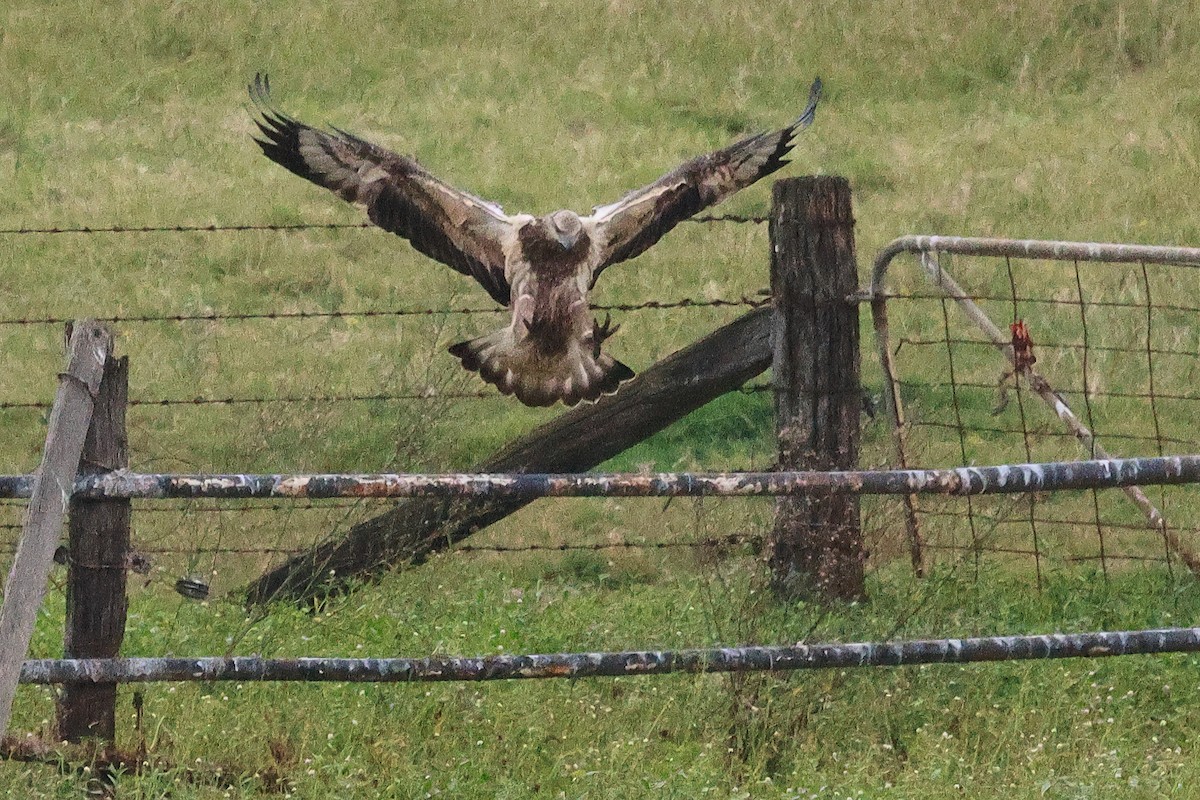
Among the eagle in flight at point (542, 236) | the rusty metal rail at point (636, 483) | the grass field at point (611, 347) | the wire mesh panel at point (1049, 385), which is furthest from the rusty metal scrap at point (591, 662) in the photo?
the eagle in flight at point (542, 236)

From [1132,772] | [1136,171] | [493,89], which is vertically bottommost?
[1132,772]

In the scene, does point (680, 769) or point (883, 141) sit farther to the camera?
point (883, 141)

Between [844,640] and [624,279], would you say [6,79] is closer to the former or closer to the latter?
[624,279]

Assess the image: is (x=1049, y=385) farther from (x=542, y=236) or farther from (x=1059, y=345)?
(x=1059, y=345)

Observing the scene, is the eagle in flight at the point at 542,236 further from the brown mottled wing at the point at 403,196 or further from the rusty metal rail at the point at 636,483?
the rusty metal rail at the point at 636,483

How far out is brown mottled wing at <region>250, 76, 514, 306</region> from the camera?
5723 millimetres

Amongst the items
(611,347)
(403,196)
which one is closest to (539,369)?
(403,196)

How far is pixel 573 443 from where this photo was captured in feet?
17.9

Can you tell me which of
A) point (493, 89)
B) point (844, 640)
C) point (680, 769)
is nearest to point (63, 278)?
point (493, 89)

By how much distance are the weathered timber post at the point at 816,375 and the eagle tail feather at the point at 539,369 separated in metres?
0.60

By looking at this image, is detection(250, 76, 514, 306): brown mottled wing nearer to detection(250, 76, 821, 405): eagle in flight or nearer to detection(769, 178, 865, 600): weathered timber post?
detection(250, 76, 821, 405): eagle in flight

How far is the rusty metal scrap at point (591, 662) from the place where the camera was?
367cm

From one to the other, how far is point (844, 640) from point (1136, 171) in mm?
7572

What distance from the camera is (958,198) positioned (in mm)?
11414
